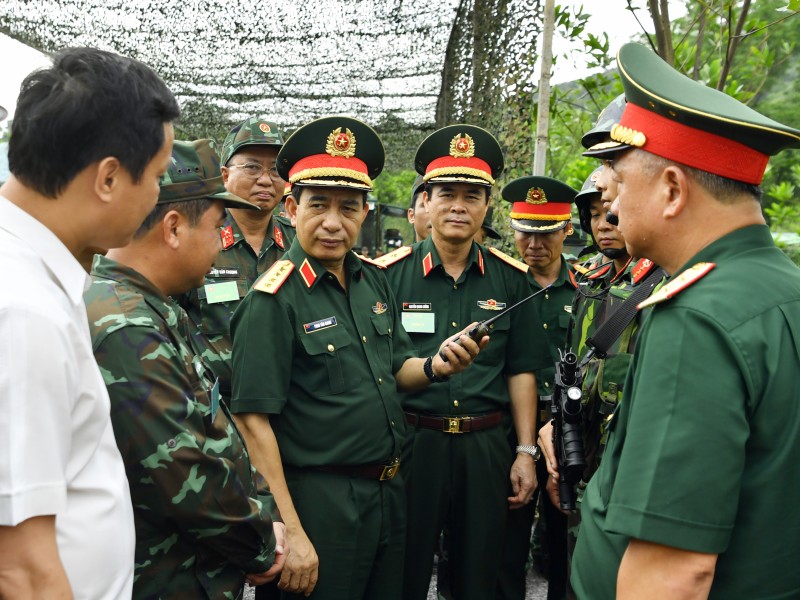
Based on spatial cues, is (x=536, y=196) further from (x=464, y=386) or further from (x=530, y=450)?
(x=530, y=450)

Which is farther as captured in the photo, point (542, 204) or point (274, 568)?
point (542, 204)

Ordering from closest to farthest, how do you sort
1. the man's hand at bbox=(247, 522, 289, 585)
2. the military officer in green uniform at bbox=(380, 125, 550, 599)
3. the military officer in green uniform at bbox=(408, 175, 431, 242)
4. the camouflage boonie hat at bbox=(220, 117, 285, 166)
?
the man's hand at bbox=(247, 522, 289, 585) < the military officer in green uniform at bbox=(380, 125, 550, 599) < the camouflage boonie hat at bbox=(220, 117, 285, 166) < the military officer in green uniform at bbox=(408, 175, 431, 242)

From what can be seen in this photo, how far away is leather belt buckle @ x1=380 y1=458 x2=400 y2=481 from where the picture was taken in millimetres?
2816

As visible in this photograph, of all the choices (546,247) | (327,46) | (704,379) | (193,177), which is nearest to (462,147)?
(546,247)

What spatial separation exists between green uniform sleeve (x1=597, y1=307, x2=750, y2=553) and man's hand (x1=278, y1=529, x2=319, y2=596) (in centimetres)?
146

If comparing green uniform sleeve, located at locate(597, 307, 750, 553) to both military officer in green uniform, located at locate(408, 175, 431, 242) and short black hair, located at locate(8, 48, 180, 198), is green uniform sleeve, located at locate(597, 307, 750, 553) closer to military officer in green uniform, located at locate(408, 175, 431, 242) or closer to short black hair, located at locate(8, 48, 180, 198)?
short black hair, located at locate(8, 48, 180, 198)

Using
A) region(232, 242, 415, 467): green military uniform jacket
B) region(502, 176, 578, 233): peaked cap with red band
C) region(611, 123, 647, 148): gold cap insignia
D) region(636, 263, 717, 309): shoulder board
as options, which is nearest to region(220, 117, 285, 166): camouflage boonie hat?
region(232, 242, 415, 467): green military uniform jacket

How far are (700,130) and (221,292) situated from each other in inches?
111

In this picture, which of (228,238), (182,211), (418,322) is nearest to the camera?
(182,211)

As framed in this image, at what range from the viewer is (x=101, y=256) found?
78.2 inches

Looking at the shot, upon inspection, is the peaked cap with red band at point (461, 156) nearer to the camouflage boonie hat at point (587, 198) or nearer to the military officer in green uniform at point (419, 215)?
the camouflage boonie hat at point (587, 198)

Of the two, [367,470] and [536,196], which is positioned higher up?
[536,196]

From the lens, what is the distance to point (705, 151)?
1497 millimetres

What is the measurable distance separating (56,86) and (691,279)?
1.30 m
